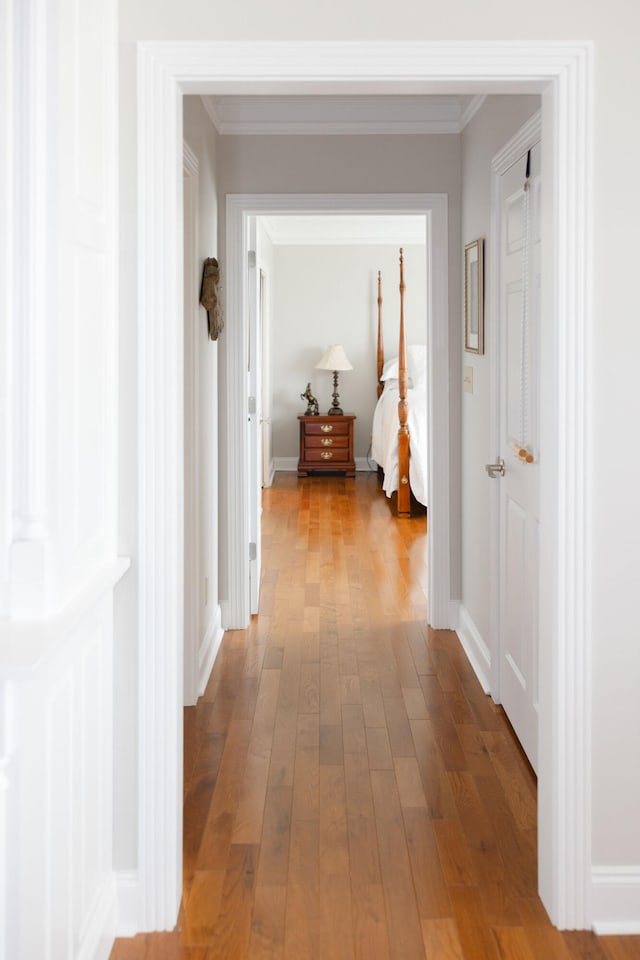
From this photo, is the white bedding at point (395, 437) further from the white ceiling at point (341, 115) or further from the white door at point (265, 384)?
the white ceiling at point (341, 115)

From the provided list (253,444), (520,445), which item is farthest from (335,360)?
(520,445)

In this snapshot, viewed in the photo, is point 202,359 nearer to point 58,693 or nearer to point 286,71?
point 286,71

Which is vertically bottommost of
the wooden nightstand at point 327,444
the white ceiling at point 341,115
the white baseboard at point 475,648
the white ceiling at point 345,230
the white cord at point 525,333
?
the white baseboard at point 475,648

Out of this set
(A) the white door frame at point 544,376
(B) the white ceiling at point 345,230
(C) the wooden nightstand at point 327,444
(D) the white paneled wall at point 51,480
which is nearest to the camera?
(D) the white paneled wall at point 51,480

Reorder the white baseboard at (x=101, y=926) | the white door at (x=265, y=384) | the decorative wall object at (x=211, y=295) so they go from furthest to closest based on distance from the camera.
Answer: the white door at (x=265, y=384) < the decorative wall object at (x=211, y=295) < the white baseboard at (x=101, y=926)

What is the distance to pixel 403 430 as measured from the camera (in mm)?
8250

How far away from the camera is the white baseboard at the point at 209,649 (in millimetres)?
4027

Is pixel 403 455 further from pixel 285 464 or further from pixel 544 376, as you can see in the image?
pixel 544 376

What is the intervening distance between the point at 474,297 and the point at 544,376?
6.34 ft

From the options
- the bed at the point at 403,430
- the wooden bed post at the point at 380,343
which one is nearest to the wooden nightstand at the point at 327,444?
the bed at the point at 403,430

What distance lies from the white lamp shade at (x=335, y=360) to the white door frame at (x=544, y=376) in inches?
301

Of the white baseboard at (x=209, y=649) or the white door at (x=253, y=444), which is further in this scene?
the white door at (x=253, y=444)

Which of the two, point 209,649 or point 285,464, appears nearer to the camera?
point 209,649

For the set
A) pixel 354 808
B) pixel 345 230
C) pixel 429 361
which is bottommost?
pixel 354 808
